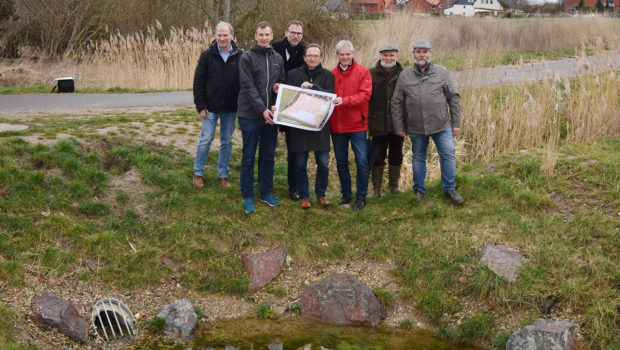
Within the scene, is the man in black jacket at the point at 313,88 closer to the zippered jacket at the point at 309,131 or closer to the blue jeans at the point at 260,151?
the zippered jacket at the point at 309,131

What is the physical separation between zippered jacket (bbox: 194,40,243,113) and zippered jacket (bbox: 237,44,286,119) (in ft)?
1.28

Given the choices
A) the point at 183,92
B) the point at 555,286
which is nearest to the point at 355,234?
the point at 555,286

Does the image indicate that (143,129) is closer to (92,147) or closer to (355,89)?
(92,147)

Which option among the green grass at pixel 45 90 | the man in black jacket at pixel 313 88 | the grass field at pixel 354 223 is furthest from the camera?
the green grass at pixel 45 90

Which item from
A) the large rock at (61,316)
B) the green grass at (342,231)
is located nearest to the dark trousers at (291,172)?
the green grass at (342,231)

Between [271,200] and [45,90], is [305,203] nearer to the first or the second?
[271,200]

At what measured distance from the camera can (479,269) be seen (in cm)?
642

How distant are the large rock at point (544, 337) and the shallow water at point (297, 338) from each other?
1.67ft

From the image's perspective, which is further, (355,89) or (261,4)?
(261,4)

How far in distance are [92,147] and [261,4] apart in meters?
12.5

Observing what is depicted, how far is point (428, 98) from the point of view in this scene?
698cm

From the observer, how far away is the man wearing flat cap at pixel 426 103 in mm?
6973

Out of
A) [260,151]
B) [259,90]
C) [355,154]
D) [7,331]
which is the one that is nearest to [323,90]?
[259,90]

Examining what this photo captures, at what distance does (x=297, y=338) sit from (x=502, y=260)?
7.65ft
